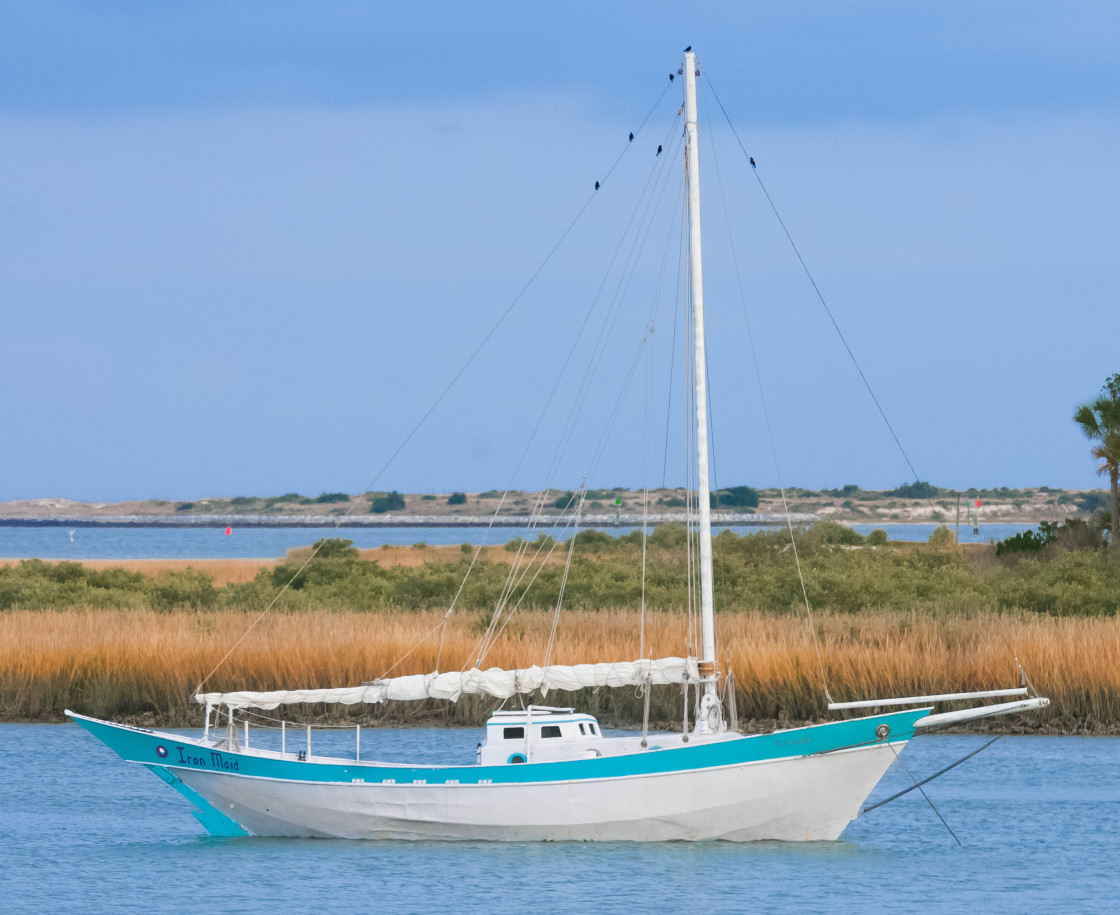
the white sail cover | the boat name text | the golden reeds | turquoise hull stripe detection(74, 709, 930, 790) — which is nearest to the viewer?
turquoise hull stripe detection(74, 709, 930, 790)

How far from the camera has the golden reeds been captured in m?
32.4

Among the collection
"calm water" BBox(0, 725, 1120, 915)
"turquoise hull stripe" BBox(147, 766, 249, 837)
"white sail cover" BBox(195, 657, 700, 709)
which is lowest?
"calm water" BBox(0, 725, 1120, 915)

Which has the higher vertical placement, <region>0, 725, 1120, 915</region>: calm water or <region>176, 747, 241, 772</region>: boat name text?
<region>176, 747, 241, 772</region>: boat name text

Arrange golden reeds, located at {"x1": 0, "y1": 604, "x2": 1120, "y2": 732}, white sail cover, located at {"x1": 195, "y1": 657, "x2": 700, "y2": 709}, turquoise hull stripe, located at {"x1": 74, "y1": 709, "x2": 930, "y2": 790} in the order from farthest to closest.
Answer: golden reeds, located at {"x1": 0, "y1": 604, "x2": 1120, "y2": 732}, white sail cover, located at {"x1": 195, "y1": 657, "x2": 700, "y2": 709}, turquoise hull stripe, located at {"x1": 74, "y1": 709, "x2": 930, "y2": 790}

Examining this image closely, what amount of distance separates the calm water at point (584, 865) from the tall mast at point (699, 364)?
302 cm

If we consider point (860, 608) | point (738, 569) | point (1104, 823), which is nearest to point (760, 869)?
point (1104, 823)

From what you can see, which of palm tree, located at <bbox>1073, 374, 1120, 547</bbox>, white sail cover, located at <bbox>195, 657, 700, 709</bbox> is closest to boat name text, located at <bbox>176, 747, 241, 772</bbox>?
white sail cover, located at <bbox>195, 657, 700, 709</bbox>

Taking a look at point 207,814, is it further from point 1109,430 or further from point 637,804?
point 1109,430

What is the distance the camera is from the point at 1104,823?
24.1m

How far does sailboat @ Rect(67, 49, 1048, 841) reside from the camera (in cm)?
2250

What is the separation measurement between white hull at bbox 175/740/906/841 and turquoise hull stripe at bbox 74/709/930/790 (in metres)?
0.12

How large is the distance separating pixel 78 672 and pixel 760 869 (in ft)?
63.5

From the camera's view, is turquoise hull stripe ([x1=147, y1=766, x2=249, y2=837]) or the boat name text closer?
the boat name text

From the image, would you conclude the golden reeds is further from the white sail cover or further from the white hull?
the white hull
